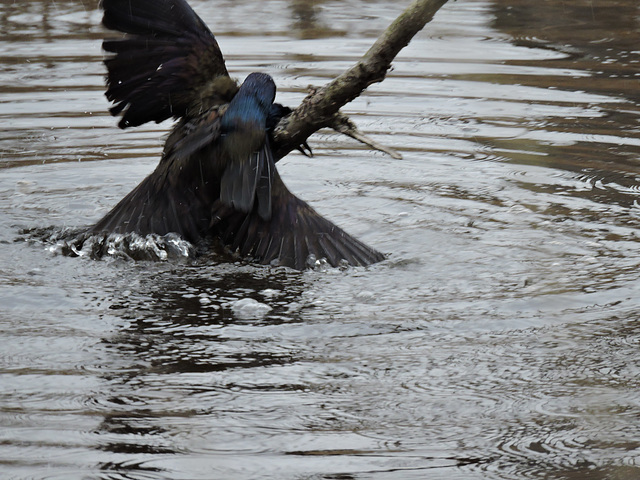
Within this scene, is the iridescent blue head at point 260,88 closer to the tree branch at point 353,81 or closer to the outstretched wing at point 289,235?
the tree branch at point 353,81

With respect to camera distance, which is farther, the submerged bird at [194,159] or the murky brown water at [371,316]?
the submerged bird at [194,159]

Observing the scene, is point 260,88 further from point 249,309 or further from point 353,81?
point 249,309

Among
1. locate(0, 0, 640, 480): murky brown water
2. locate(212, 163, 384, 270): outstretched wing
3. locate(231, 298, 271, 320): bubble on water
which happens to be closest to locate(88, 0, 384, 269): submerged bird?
locate(212, 163, 384, 270): outstretched wing

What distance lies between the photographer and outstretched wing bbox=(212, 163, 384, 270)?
464cm

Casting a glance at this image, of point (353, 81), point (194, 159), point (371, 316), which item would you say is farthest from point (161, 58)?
point (371, 316)

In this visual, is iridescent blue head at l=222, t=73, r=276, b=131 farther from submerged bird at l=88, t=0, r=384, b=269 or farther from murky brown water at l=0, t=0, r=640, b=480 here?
murky brown water at l=0, t=0, r=640, b=480

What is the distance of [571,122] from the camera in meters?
7.32

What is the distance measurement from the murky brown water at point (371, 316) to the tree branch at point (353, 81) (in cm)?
60

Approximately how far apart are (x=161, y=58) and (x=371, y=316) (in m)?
1.51

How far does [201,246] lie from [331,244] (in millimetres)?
589

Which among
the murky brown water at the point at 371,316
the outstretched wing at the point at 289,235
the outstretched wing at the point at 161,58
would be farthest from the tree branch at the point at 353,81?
the murky brown water at the point at 371,316

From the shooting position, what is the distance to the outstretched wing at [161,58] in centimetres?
468

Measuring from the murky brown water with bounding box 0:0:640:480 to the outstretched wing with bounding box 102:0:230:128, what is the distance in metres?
0.72

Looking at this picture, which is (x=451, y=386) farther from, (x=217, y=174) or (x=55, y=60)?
(x=55, y=60)
